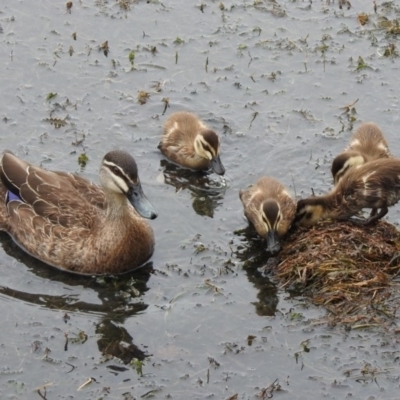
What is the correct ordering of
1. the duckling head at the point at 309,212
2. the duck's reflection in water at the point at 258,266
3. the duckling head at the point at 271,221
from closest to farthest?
the duck's reflection in water at the point at 258,266, the duckling head at the point at 271,221, the duckling head at the point at 309,212

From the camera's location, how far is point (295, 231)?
30.6ft

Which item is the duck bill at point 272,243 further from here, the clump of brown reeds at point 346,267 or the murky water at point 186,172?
the murky water at point 186,172

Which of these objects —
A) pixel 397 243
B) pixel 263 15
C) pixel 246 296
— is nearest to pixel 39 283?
pixel 246 296

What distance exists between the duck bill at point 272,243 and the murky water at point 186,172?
24 cm

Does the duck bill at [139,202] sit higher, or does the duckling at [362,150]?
the duckling at [362,150]

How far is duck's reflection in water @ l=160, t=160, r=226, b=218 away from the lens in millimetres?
9906

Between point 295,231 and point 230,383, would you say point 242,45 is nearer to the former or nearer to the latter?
point 295,231

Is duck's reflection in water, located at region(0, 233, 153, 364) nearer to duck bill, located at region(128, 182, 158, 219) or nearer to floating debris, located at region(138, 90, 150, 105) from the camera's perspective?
duck bill, located at region(128, 182, 158, 219)

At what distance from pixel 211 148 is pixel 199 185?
414 mm

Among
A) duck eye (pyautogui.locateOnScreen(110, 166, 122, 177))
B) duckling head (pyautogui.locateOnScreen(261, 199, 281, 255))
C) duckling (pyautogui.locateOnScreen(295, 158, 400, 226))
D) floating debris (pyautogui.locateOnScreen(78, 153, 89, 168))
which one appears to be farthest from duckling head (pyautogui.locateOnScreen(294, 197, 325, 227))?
floating debris (pyautogui.locateOnScreen(78, 153, 89, 168))

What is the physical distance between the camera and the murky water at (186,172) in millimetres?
7684

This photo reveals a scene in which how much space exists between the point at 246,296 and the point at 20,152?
3.10 meters

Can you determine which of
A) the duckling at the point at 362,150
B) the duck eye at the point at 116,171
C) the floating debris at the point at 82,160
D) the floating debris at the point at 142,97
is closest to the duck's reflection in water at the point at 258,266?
the duckling at the point at 362,150

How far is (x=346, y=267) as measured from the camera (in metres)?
8.61
